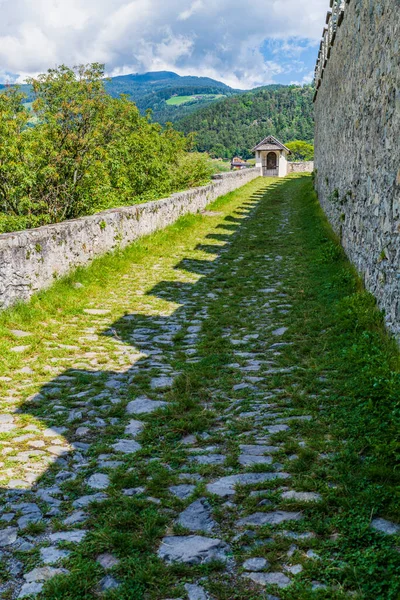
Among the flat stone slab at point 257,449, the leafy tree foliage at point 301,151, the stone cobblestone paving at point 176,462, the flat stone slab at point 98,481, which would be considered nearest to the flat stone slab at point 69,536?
the stone cobblestone paving at point 176,462

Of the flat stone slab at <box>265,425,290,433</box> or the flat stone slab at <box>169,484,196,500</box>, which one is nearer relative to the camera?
the flat stone slab at <box>169,484,196,500</box>

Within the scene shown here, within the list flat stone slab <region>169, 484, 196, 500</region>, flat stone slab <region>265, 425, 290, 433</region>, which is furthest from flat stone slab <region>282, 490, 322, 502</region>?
flat stone slab <region>265, 425, 290, 433</region>

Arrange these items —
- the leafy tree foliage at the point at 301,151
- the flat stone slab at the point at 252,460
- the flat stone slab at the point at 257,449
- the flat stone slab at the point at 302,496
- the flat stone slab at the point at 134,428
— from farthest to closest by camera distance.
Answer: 1. the leafy tree foliage at the point at 301,151
2. the flat stone slab at the point at 134,428
3. the flat stone slab at the point at 257,449
4. the flat stone slab at the point at 252,460
5. the flat stone slab at the point at 302,496

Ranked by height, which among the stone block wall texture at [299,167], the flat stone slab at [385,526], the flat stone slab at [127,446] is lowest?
the flat stone slab at [127,446]

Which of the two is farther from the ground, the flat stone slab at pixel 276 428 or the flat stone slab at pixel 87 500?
the flat stone slab at pixel 276 428

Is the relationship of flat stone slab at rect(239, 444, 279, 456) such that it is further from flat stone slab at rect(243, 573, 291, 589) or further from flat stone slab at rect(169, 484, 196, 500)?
flat stone slab at rect(243, 573, 291, 589)

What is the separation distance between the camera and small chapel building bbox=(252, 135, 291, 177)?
160ft

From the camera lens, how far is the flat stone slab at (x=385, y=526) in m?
2.51

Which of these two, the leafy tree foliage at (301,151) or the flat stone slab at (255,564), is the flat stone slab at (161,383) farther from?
the leafy tree foliage at (301,151)

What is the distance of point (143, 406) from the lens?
4.25m

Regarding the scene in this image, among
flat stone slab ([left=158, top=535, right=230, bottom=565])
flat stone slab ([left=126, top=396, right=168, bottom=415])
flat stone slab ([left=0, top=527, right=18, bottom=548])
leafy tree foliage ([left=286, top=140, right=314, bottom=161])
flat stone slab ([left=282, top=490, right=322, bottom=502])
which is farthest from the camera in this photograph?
leafy tree foliage ([left=286, top=140, right=314, bottom=161])

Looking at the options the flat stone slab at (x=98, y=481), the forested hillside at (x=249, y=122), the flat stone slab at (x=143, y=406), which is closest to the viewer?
the flat stone slab at (x=98, y=481)

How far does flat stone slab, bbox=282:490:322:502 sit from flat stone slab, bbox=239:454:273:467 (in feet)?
1.22

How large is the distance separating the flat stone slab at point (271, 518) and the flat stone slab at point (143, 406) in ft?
5.08
